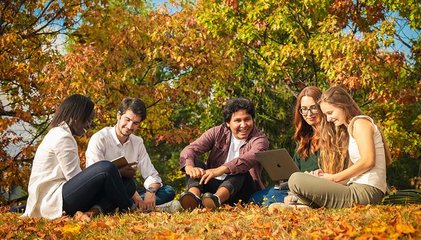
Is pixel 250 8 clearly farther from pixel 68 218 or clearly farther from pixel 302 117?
pixel 68 218

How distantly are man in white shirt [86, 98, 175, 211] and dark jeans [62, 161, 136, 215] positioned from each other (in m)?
0.45

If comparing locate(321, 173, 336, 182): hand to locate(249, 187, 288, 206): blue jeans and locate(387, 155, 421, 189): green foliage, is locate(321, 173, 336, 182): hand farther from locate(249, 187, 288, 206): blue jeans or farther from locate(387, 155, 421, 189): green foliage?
locate(387, 155, 421, 189): green foliage

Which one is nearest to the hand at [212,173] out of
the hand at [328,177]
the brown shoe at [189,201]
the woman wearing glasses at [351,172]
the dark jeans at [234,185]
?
the dark jeans at [234,185]

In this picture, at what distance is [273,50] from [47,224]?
36.6 ft

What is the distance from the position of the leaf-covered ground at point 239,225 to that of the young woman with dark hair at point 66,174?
0.72 ft

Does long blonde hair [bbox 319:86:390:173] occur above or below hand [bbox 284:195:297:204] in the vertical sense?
above

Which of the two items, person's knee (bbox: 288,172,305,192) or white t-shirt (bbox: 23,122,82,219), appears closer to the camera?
person's knee (bbox: 288,172,305,192)

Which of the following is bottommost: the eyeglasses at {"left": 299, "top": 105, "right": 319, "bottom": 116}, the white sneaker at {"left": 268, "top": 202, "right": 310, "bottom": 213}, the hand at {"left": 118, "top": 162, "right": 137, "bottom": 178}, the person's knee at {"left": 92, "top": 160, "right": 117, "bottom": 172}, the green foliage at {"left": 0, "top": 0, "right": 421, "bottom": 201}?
the white sneaker at {"left": 268, "top": 202, "right": 310, "bottom": 213}

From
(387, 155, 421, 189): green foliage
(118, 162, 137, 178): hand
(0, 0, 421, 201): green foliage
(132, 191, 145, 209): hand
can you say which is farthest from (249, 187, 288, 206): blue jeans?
(387, 155, 421, 189): green foliage

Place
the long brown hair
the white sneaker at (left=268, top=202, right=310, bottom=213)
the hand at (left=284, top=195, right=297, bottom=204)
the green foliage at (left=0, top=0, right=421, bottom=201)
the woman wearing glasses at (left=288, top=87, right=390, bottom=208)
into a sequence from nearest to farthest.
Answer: the woman wearing glasses at (left=288, top=87, right=390, bottom=208), the white sneaker at (left=268, top=202, right=310, bottom=213), the hand at (left=284, top=195, right=297, bottom=204), the long brown hair, the green foliage at (left=0, top=0, right=421, bottom=201)

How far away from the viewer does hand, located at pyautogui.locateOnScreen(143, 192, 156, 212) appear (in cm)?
769

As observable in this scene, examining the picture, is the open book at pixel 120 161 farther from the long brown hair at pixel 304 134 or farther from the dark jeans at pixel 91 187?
the long brown hair at pixel 304 134

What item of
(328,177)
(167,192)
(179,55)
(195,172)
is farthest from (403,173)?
(328,177)

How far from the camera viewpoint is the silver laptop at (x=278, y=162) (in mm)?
7199
